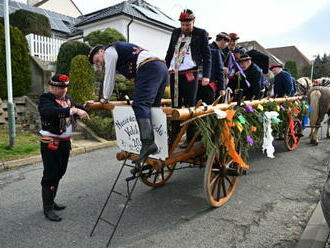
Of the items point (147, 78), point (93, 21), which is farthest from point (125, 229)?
point (93, 21)

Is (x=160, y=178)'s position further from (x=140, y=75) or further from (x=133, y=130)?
(x=140, y=75)

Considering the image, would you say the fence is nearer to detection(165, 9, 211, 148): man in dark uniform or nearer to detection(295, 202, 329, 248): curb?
detection(165, 9, 211, 148): man in dark uniform

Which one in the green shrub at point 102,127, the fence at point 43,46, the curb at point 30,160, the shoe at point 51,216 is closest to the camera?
the shoe at point 51,216

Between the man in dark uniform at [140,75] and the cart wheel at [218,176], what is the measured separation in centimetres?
81

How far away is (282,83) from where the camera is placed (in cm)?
670

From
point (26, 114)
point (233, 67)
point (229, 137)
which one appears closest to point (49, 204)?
point (229, 137)

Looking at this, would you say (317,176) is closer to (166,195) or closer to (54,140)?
(166,195)

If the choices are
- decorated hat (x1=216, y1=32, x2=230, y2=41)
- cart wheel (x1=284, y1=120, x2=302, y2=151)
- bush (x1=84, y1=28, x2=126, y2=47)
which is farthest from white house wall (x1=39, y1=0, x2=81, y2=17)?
cart wheel (x1=284, y1=120, x2=302, y2=151)

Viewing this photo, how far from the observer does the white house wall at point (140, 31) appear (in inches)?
647

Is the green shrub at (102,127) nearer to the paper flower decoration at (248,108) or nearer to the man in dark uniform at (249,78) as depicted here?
the man in dark uniform at (249,78)

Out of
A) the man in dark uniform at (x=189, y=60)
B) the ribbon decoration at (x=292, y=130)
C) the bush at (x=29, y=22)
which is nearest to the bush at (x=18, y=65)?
the man in dark uniform at (x=189, y=60)

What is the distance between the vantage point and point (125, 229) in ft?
10.1

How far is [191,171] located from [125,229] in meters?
2.21

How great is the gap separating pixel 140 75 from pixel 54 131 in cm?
113
